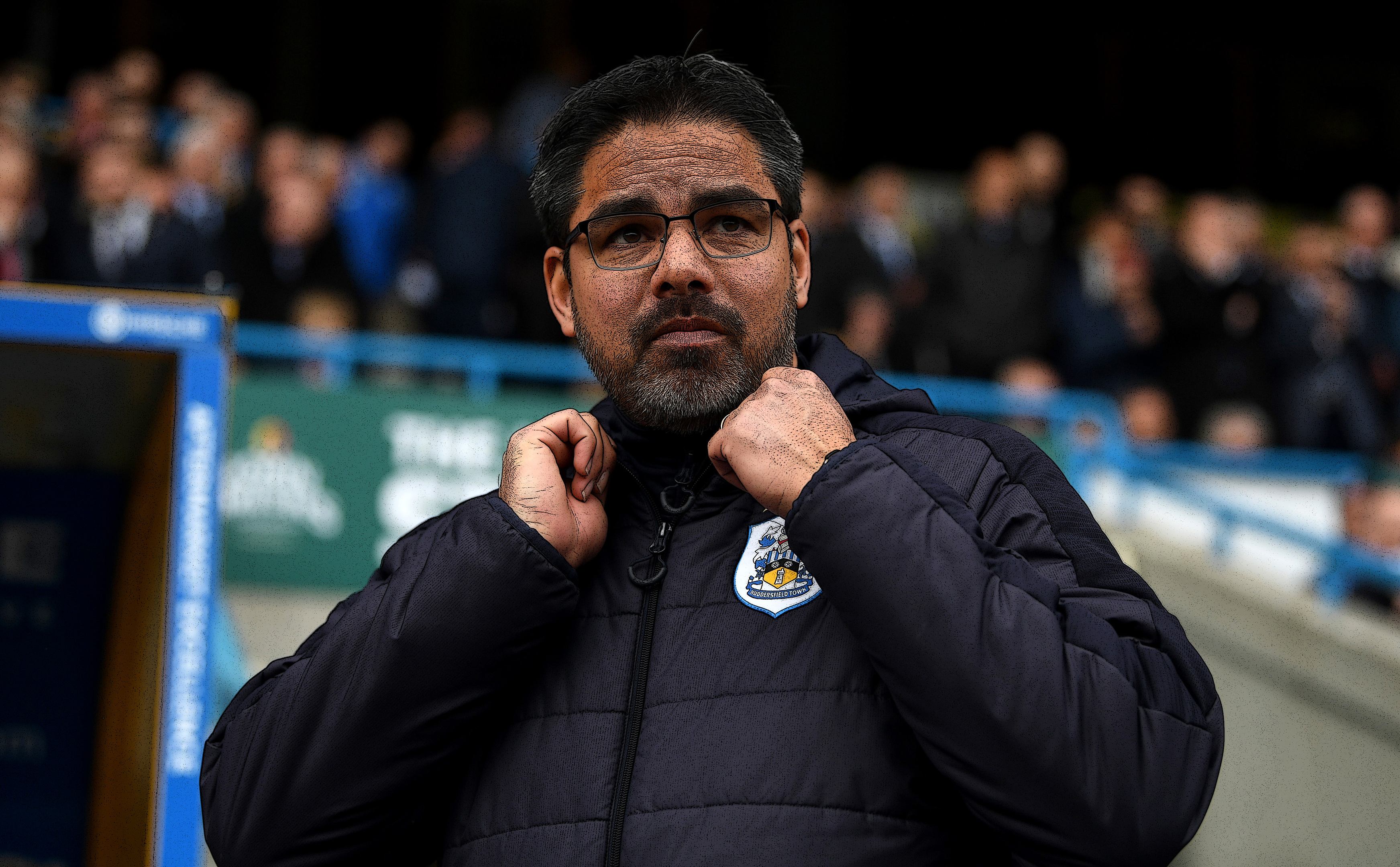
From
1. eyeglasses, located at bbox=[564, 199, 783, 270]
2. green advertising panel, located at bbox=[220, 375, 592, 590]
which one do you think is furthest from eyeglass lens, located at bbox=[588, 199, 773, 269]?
green advertising panel, located at bbox=[220, 375, 592, 590]

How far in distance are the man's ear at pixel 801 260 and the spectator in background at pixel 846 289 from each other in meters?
5.57

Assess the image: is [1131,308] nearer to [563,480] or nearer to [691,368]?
[691,368]

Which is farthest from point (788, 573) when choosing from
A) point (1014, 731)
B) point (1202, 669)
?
point (1202, 669)

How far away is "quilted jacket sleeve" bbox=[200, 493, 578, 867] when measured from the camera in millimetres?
1729

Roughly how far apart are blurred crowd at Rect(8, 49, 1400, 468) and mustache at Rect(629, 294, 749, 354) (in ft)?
18.4

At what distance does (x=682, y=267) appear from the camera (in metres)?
1.92

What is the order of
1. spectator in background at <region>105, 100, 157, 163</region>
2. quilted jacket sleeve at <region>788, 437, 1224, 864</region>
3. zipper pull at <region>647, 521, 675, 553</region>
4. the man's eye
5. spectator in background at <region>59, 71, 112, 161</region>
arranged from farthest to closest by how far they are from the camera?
spectator in background at <region>59, 71, 112, 161</region> < spectator in background at <region>105, 100, 157, 163</region> < the man's eye < zipper pull at <region>647, 521, 675, 553</region> < quilted jacket sleeve at <region>788, 437, 1224, 864</region>

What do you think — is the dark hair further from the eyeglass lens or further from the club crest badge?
the club crest badge

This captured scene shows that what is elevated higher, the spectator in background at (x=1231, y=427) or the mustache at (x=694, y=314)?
the mustache at (x=694, y=314)

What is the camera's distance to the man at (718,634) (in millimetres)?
1510

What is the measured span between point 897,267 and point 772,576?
7.18 m

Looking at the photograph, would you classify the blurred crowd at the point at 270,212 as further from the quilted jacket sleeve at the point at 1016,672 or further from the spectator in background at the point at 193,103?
the quilted jacket sleeve at the point at 1016,672

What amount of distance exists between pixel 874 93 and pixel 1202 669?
11955mm

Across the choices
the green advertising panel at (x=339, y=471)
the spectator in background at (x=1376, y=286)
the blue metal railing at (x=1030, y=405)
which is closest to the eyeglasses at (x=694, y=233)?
the green advertising panel at (x=339, y=471)
